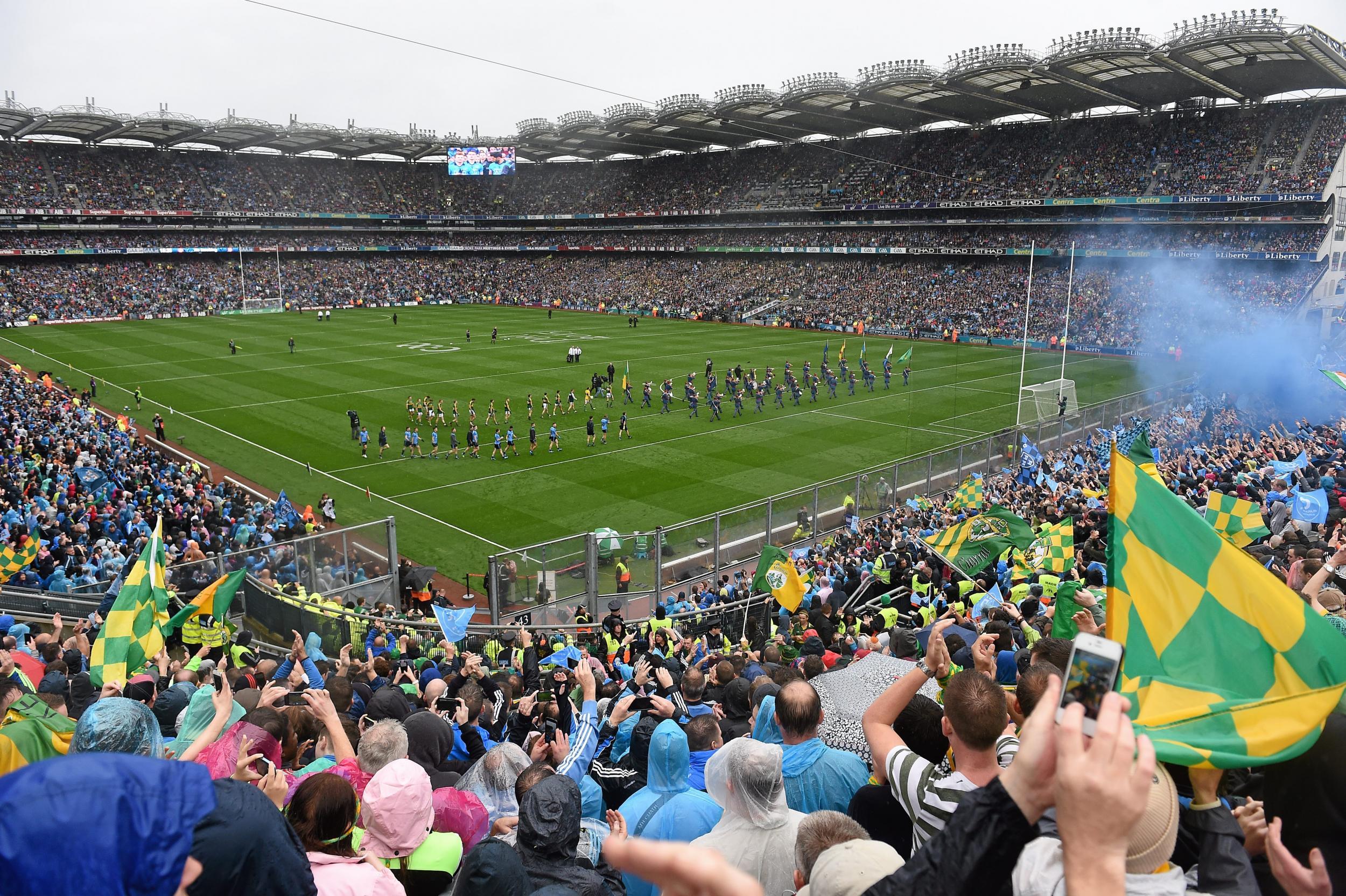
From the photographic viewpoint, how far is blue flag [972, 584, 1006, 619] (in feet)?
32.3

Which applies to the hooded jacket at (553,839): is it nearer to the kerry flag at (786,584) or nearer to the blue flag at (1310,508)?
the kerry flag at (786,584)

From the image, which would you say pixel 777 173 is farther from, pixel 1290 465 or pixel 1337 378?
pixel 1337 378

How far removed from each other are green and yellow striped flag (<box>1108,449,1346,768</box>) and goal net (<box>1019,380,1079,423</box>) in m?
26.1

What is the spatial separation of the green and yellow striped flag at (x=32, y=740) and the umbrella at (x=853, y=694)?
12.0ft

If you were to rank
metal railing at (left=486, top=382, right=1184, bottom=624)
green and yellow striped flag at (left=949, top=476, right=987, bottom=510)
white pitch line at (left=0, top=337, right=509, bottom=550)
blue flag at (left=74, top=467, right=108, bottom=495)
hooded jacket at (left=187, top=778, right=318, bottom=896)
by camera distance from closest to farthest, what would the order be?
hooded jacket at (left=187, top=778, right=318, bottom=896) → metal railing at (left=486, top=382, right=1184, bottom=624) → green and yellow striped flag at (left=949, top=476, right=987, bottom=510) → blue flag at (left=74, top=467, right=108, bottom=495) → white pitch line at (left=0, top=337, right=509, bottom=550)

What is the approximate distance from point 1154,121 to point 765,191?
100ft

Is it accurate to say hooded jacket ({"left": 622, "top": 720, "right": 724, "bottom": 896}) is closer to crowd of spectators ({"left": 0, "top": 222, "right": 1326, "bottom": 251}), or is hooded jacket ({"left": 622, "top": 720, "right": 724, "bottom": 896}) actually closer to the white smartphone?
the white smartphone

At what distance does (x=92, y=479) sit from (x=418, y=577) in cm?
788

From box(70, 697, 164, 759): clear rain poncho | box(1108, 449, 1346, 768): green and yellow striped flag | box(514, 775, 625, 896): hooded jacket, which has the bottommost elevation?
box(514, 775, 625, 896): hooded jacket

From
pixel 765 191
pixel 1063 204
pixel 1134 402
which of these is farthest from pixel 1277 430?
pixel 765 191

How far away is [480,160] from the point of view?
90125mm

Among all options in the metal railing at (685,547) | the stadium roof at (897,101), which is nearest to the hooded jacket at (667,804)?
the metal railing at (685,547)

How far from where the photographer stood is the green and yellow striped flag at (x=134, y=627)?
27.9 ft

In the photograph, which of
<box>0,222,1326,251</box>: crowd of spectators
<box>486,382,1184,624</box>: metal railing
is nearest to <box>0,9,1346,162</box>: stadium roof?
<box>0,222,1326,251</box>: crowd of spectators
